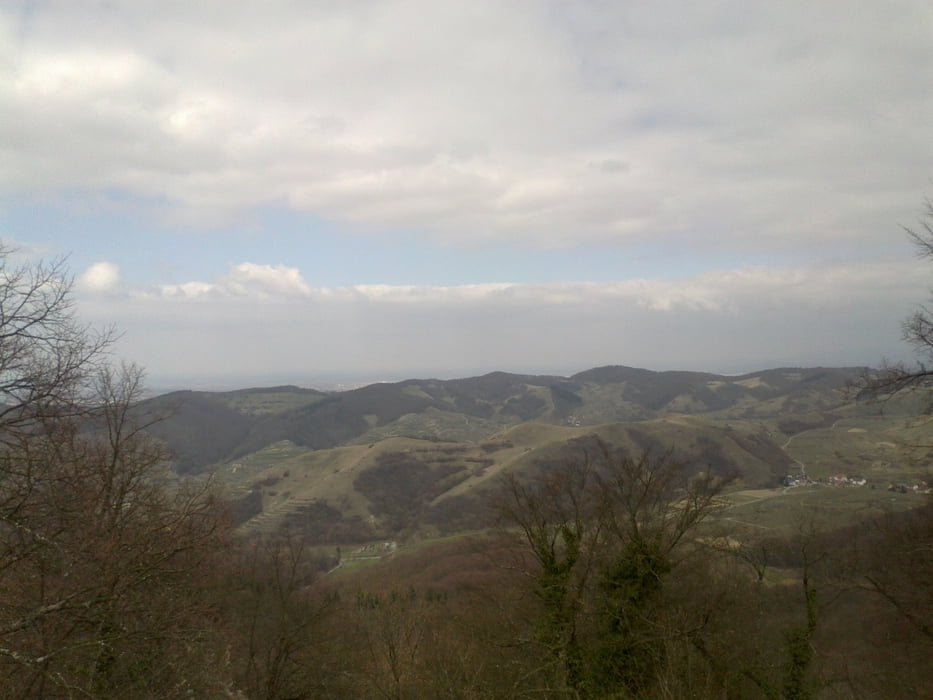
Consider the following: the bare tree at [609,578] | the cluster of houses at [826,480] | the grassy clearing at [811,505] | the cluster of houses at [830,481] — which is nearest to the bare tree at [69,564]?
the bare tree at [609,578]

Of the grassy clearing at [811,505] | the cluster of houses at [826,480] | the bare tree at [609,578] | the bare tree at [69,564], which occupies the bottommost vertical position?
the cluster of houses at [826,480]

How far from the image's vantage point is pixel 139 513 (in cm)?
1639

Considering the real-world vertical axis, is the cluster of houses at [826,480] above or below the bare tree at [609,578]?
below

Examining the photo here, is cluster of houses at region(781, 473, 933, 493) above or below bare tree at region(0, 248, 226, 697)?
below

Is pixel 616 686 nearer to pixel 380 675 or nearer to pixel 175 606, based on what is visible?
pixel 380 675

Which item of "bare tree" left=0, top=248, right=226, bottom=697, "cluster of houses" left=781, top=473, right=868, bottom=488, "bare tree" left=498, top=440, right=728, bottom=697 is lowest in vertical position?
"cluster of houses" left=781, top=473, right=868, bottom=488

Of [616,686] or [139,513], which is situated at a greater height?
[139,513]

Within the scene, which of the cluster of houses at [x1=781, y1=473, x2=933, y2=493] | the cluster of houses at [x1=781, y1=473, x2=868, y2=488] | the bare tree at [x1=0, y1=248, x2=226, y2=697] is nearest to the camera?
the bare tree at [x1=0, y1=248, x2=226, y2=697]

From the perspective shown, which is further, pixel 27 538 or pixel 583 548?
pixel 583 548

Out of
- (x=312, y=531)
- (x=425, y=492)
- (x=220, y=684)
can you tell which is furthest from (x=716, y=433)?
(x=220, y=684)

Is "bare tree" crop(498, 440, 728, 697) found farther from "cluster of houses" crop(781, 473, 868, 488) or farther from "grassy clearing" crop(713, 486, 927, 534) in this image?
"cluster of houses" crop(781, 473, 868, 488)

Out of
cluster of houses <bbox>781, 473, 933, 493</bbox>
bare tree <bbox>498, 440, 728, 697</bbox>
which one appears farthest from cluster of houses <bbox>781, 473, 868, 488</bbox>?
bare tree <bbox>498, 440, 728, 697</bbox>

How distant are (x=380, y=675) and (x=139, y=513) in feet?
30.4

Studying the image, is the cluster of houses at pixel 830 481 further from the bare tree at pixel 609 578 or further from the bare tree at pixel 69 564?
the bare tree at pixel 69 564
